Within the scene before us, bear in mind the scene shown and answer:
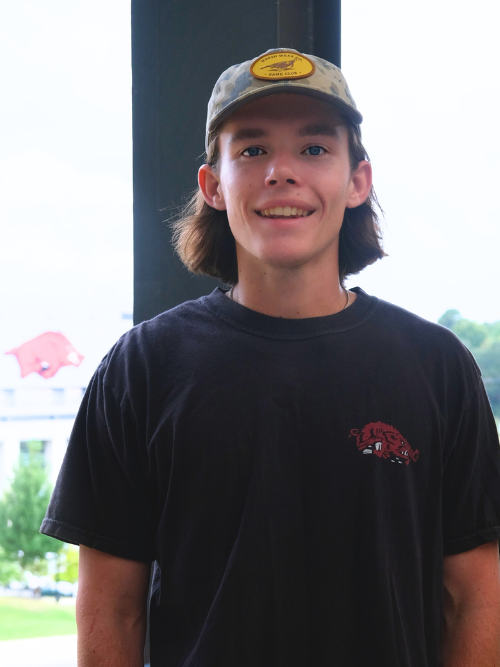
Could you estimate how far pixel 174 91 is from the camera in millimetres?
1327

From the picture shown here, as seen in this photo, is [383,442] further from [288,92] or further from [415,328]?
[288,92]

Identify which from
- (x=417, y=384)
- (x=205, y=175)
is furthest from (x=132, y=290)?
(x=417, y=384)

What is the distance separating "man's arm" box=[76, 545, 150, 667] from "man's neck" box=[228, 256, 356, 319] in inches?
18.9

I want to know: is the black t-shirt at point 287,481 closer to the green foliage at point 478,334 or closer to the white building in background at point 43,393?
the green foliage at point 478,334

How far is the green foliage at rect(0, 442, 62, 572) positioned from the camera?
19.1ft

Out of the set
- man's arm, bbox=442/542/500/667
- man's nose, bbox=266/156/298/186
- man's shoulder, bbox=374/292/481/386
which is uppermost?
man's nose, bbox=266/156/298/186

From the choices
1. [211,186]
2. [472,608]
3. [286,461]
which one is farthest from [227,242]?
[472,608]

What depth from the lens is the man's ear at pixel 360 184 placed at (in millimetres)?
1093

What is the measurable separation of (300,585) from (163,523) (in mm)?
230

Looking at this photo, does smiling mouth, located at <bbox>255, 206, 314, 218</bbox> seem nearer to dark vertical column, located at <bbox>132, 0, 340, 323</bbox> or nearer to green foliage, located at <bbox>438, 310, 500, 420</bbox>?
dark vertical column, located at <bbox>132, 0, 340, 323</bbox>

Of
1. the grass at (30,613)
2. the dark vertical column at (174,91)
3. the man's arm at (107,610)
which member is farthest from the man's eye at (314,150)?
the grass at (30,613)

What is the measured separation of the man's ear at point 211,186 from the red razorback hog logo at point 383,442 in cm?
47

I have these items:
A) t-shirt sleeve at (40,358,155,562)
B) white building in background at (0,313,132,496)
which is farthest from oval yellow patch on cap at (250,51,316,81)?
white building in background at (0,313,132,496)

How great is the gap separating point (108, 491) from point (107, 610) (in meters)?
0.19
